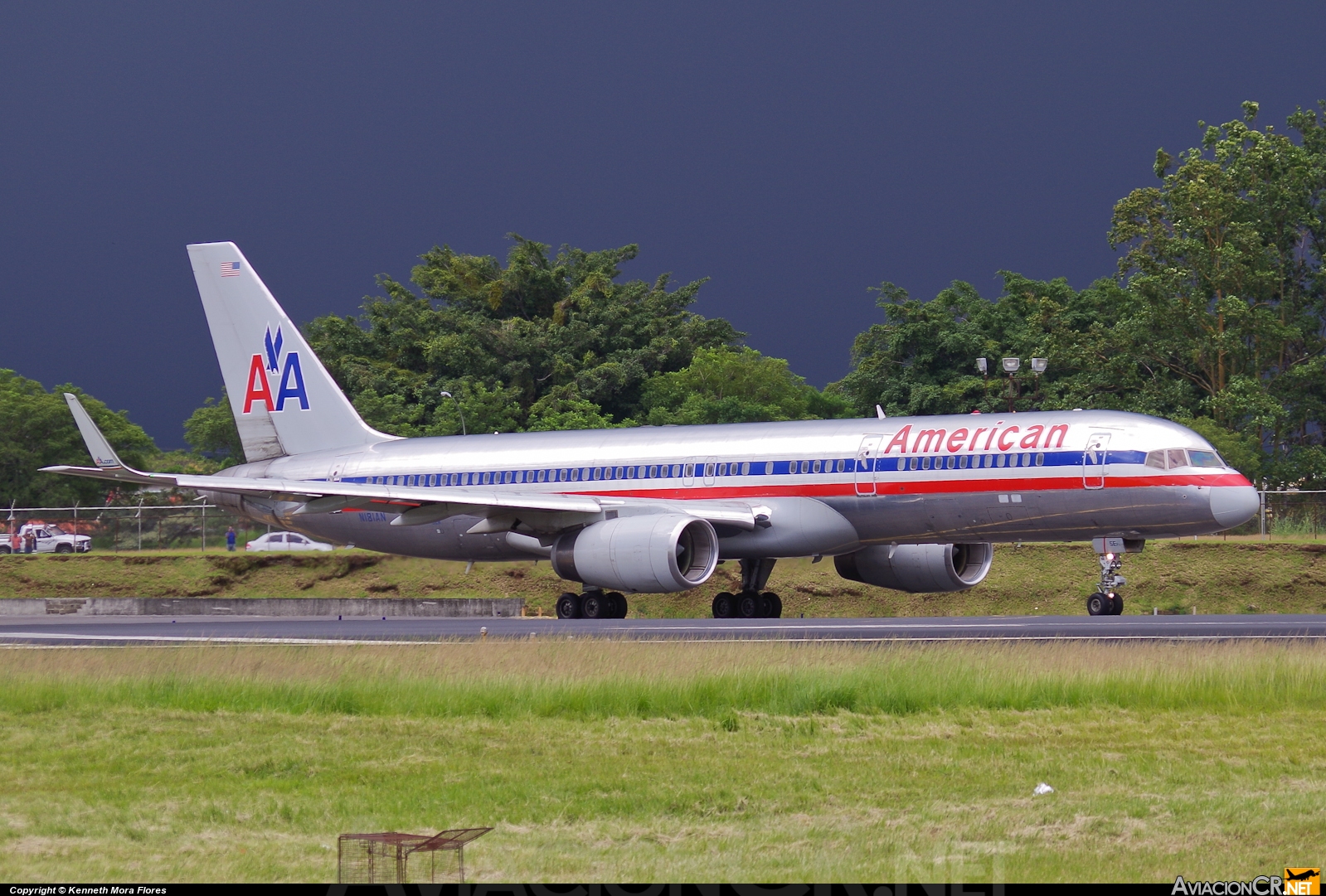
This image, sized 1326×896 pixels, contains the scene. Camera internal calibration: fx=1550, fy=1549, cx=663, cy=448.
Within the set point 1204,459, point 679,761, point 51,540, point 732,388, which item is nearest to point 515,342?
point 732,388

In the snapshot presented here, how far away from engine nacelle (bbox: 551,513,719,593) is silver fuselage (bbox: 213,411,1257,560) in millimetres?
1108

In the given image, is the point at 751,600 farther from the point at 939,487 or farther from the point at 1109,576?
the point at 1109,576

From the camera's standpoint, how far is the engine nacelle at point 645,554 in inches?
1056

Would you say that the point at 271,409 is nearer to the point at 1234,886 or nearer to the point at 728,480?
the point at 728,480

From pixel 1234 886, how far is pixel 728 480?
22677 millimetres

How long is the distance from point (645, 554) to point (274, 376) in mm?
→ 13583

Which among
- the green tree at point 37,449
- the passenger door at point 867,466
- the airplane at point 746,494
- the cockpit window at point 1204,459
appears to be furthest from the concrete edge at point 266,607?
the green tree at point 37,449

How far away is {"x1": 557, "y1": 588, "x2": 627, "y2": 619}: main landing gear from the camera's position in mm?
29703

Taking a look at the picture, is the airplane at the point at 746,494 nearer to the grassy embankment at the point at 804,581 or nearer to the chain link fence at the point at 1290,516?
the grassy embankment at the point at 804,581

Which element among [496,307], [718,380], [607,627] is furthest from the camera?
[496,307]

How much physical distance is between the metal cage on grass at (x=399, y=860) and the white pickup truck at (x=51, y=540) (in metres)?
45.4

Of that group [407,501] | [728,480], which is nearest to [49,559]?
[407,501]

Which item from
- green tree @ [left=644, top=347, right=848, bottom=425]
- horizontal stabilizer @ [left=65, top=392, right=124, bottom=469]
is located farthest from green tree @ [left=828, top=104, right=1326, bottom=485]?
horizontal stabilizer @ [left=65, top=392, right=124, bottom=469]

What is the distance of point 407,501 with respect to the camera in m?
29.6
